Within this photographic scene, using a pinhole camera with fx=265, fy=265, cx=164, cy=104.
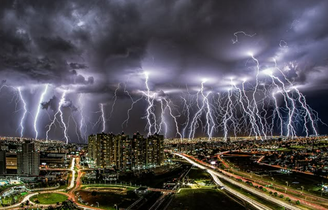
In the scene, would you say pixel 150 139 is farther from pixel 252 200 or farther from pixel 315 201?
pixel 315 201

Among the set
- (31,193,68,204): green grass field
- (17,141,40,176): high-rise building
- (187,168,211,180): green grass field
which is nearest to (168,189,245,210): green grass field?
(187,168,211,180): green grass field

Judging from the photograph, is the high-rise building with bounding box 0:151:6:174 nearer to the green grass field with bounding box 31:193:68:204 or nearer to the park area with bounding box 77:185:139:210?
the green grass field with bounding box 31:193:68:204

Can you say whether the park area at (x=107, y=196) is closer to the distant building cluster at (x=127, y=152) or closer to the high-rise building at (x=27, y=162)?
the high-rise building at (x=27, y=162)

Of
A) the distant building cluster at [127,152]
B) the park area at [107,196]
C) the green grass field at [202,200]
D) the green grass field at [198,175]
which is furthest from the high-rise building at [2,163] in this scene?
the green grass field at [202,200]

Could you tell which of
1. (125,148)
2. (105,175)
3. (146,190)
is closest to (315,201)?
(146,190)

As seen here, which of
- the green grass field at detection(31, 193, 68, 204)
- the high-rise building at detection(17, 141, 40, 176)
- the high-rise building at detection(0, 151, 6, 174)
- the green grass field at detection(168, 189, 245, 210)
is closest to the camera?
the green grass field at detection(168, 189, 245, 210)

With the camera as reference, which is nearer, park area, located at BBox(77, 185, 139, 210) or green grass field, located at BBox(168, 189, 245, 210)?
green grass field, located at BBox(168, 189, 245, 210)
